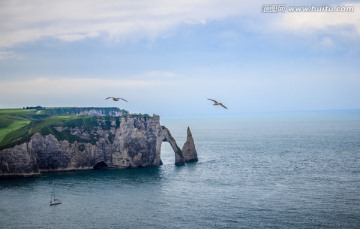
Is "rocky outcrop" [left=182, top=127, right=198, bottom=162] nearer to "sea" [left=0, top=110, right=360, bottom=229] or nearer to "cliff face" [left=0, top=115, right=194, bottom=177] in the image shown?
"sea" [left=0, top=110, right=360, bottom=229]

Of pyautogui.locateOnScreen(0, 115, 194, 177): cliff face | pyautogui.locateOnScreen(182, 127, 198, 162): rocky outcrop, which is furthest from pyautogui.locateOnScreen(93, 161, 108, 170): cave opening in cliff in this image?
pyautogui.locateOnScreen(182, 127, 198, 162): rocky outcrop

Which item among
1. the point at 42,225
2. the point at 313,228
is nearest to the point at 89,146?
the point at 42,225

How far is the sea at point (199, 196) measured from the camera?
8769cm

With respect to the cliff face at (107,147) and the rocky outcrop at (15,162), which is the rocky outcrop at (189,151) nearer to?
the cliff face at (107,147)

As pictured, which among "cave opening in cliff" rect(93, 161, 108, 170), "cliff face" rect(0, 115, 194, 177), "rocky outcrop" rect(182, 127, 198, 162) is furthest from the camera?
"rocky outcrop" rect(182, 127, 198, 162)

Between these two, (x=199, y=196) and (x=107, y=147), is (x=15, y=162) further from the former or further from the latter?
(x=199, y=196)

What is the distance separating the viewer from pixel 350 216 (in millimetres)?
85625

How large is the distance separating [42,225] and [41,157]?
67.6 meters

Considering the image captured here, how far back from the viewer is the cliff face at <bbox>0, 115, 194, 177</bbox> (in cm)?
15312

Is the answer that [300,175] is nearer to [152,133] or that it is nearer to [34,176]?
[152,133]

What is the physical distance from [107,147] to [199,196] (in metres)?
59.8

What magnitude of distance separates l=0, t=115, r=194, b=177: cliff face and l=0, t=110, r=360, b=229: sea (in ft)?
19.2

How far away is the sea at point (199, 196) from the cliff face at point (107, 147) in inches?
230

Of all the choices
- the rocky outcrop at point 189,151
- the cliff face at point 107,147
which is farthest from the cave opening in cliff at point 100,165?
the rocky outcrop at point 189,151
